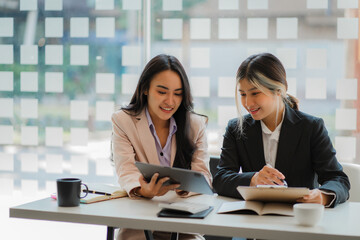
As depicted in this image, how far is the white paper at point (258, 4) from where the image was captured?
11.7ft

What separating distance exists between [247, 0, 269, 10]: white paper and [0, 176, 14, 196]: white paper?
261cm

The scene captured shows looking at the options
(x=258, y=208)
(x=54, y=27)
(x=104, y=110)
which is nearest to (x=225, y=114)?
(x=104, y=110)

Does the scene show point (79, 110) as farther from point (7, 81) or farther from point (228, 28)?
point (228, 28)

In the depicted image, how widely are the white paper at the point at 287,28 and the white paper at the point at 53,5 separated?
1.84 meters

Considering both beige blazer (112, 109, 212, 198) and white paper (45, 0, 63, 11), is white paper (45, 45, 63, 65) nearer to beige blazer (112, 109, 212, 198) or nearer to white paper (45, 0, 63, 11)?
white paper (45, 0, 63, 11)

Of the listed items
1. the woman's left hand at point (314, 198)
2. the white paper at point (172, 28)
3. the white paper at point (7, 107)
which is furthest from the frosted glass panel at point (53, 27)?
the woman's left hand at point (314, 198)

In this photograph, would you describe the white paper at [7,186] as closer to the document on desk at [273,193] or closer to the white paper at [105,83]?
the white paper at [105,83]

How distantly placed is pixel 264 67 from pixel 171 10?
1.70 m

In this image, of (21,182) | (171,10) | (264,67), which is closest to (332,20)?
(171,10)

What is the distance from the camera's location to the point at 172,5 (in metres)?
3.76

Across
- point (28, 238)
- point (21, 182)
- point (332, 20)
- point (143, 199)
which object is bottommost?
point (28, 238)

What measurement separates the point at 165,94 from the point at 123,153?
0.37 metres

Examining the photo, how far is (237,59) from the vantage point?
12.1ft

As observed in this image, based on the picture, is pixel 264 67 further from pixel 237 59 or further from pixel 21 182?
pixel 21 182
